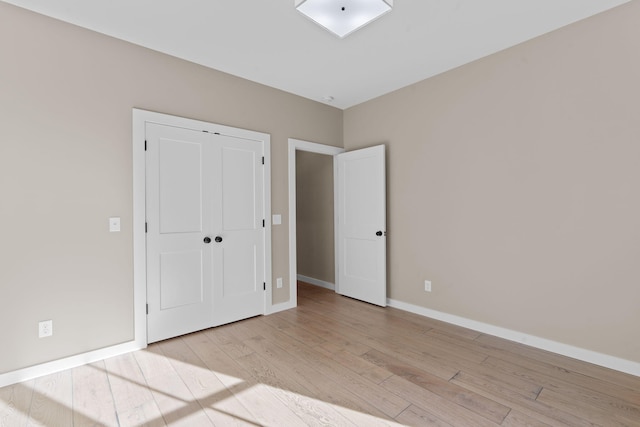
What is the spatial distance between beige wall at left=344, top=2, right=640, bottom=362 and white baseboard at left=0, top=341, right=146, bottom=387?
3014mm

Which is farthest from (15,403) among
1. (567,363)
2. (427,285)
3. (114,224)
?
(567,363)

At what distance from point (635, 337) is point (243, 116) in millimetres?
4029

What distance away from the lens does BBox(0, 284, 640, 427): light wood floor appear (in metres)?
1.86

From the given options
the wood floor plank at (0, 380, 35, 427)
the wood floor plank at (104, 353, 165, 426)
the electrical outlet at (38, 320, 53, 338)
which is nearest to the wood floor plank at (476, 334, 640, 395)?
the wood floor plank at (104, 353, 165, 426)

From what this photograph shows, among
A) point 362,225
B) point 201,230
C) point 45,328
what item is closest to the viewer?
point 45,328

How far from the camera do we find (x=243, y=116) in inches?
138

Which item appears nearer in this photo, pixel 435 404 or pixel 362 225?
pixel 435 404

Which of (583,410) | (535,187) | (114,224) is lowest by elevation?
(583,410)

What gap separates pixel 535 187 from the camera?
277 centimetres

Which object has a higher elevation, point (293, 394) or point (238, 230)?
point (238, 230)

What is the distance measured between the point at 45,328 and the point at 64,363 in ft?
1.05

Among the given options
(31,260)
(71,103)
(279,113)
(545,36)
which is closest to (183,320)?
(31,260)

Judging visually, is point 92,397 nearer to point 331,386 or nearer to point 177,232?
point 177,232

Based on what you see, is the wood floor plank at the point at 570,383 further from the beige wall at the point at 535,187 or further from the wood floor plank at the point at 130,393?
the wood floor plank at the point at 130,393
